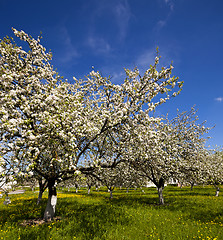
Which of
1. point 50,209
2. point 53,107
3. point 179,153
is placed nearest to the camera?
point 53,107

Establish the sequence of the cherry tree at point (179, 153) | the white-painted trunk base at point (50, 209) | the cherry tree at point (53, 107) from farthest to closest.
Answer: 1. the cherry tree at point (179, 153)
2. the white-painted trunk base at point (50, 209)
3. the cherry tree at point (53, 107)

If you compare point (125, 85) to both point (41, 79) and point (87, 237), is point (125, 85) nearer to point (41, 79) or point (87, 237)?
point (41, 79)

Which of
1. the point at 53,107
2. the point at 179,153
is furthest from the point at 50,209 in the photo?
the point at 179,153

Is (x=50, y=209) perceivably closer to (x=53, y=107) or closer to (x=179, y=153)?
(x=53, y=107)

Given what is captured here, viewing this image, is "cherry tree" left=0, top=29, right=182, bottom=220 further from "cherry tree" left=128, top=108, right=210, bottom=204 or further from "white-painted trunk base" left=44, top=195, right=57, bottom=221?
"cherry tree" left=128, top=108, right=210, bottom=204

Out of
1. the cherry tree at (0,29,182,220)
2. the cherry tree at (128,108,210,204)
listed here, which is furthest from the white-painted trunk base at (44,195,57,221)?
the cherry tree at (128,108,210,204)

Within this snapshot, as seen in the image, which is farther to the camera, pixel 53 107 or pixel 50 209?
pixel 50 209

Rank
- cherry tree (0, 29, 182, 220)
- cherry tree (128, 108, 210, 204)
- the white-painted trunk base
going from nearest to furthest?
1. cherry tree (0, 29, 182, 220)
2. the white-painted trunk base
3. cherry tree (128, 108, 210, 204)

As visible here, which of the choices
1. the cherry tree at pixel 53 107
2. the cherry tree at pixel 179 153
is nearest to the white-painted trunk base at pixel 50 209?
the cherry tree at pixel 53 107

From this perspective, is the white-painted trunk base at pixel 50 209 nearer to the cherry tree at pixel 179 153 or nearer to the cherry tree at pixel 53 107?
the cherry tree at pixel 53 107

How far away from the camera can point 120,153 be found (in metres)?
10.8

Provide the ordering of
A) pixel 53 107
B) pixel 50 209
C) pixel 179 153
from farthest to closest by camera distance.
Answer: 1. pixel 179 153
2. pixel 50 209
3. pixel 53 107

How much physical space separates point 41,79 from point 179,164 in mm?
16546

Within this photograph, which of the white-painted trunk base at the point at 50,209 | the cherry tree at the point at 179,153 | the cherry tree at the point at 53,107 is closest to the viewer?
the cherry tree at the point at 53,107
